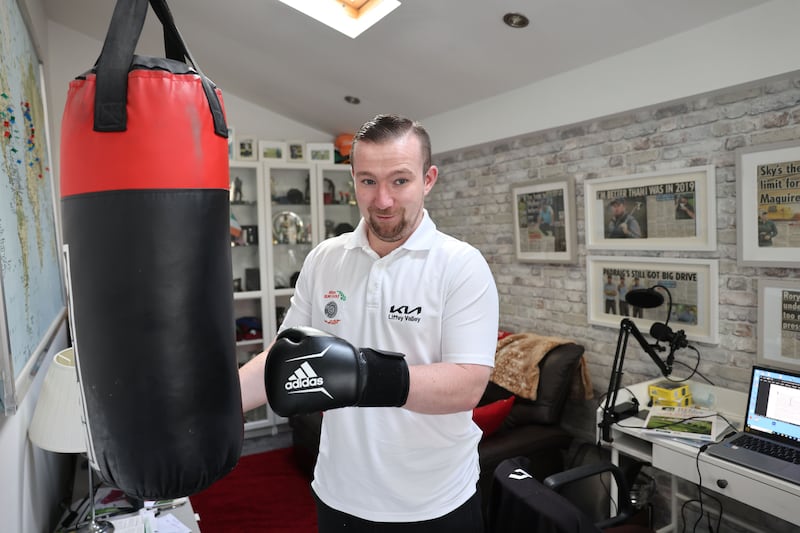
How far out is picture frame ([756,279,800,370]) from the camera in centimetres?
222

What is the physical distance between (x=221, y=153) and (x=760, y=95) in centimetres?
245

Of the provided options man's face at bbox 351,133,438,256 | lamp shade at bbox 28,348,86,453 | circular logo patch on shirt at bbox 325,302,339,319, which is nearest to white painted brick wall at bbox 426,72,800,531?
man's face at bbox 351,133,438,256

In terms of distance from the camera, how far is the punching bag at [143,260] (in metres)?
0.68

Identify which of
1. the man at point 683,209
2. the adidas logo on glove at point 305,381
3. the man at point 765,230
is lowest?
the adidas logo on glove at point 305,381

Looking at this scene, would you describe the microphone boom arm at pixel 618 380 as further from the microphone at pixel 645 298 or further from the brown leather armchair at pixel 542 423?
the brown leather armchair at pixel 542 423

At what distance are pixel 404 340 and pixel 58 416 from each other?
3.53 feet

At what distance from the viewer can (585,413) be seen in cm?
323

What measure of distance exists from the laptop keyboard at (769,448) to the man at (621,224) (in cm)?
111

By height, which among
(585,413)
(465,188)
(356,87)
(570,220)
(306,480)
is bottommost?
(306,480)

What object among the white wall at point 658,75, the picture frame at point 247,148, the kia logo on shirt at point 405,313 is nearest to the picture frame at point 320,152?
the picture frame at point 247,148

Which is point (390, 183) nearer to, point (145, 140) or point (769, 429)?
point (145, 140)

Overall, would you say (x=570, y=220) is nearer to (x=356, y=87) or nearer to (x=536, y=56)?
(x=536, y=56)

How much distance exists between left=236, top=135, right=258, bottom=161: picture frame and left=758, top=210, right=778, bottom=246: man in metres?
3.60

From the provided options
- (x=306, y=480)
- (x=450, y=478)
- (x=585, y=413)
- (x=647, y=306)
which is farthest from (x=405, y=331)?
(x=306, y=480)
